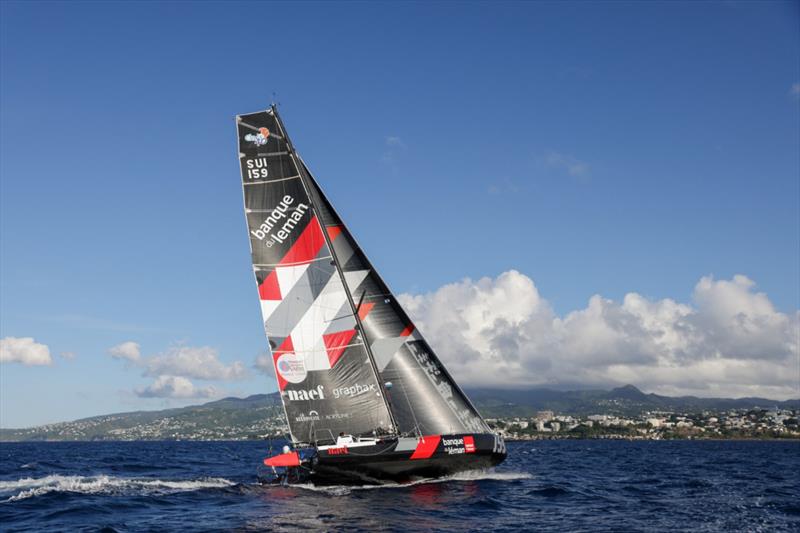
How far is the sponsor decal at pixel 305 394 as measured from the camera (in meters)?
26.9

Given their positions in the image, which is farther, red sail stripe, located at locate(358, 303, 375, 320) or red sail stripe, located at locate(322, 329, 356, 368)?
red sail stripe, located at locate(358, 303, 375, 320)

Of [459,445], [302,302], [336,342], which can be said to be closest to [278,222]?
[302,302]

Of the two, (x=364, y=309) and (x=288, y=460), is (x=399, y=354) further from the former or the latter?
(x=288, y=460)

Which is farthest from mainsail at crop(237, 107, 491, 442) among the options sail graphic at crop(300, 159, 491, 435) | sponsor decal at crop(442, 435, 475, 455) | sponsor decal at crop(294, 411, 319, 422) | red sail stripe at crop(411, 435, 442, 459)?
sponsor decal at crop(442, 435, 475, 455)

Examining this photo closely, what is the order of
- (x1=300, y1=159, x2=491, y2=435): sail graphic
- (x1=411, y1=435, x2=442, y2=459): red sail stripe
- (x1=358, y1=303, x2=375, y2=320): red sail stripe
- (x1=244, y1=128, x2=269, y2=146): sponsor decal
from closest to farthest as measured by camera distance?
(x1=411, y1=435, x2=442, y2=459): red sail stripe < (x1=244, y1=128, x2=269, y2=146): sponsor decal < (x1=300, y1=159, x2=491, y2=435): sail graphic < (x1=358, y1=303, x2=375, y2=320): red sail stripe

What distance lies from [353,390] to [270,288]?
16.1 ft

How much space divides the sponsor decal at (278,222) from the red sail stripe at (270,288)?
1.21m

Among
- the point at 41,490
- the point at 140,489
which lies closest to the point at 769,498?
the point at 140,489

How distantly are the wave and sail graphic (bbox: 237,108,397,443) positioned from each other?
5.09 m

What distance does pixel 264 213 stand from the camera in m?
26.9

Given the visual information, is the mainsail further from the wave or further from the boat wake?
the wave

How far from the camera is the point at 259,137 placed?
2703cm

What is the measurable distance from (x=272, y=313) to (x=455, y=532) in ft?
39.5

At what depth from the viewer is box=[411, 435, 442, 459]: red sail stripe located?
81.5 ft
